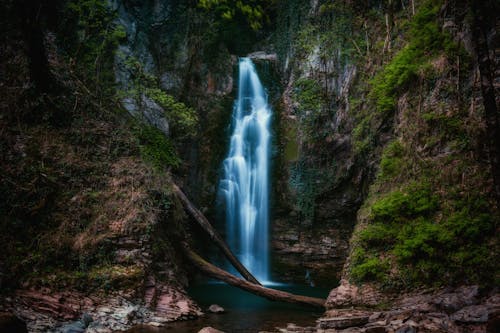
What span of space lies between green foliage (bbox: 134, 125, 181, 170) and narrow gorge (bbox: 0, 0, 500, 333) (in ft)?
0.35

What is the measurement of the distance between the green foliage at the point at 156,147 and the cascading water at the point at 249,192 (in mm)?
4190

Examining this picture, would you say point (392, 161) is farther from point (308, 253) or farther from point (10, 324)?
point (10, 324)

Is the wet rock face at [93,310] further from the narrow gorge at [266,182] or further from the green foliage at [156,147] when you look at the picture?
the green foliage at [156,147]

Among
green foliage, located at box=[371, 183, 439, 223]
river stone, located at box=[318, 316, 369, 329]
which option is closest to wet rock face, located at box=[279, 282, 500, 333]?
river stone, located at box=[318, 316, 369, 329]

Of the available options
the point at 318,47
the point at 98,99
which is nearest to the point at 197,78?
the point at 318,47

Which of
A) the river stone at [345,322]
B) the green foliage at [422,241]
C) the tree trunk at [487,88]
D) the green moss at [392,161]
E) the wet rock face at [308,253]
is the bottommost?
the wet rock face at [308,253]

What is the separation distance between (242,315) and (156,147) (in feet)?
22.8

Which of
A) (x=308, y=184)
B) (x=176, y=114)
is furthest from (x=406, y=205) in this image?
(x=176, y=114)

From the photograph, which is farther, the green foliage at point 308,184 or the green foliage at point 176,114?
the green foliage at point 308,184

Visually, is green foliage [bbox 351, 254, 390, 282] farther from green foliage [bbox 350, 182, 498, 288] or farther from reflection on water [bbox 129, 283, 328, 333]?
reflection on water [bbox 129, 283, 328, 333]

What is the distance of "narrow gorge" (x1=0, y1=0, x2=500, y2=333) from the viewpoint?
6.68 meters

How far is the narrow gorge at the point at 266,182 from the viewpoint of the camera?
21.9 feet

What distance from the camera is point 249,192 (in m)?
16.6

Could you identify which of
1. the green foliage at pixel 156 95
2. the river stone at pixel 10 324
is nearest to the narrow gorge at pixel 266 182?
the river stone at pixel 10 324
